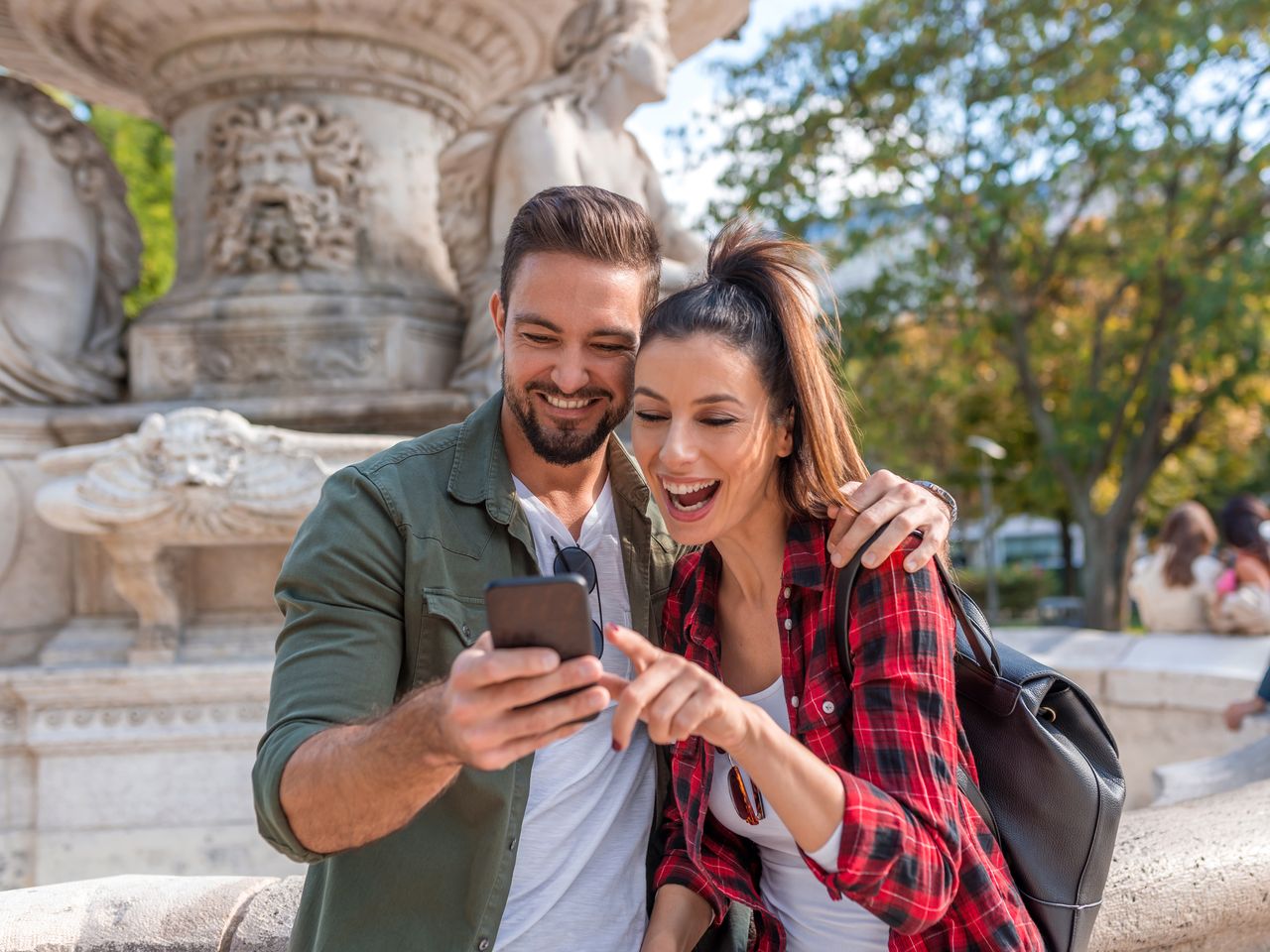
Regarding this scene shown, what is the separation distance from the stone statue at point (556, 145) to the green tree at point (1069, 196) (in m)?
8.59

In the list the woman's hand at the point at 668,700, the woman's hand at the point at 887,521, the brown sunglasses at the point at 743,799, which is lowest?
the brown sunglasses at the point at 743,799

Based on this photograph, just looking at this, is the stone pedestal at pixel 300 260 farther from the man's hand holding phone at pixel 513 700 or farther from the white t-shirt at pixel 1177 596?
the white t-shirt at pixel 1177 596

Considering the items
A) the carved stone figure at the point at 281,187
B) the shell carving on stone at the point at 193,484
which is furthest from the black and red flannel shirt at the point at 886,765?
the carved stone figure at the point at 281,187

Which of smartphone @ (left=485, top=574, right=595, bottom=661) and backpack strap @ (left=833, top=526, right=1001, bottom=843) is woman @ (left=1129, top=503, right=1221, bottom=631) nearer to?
backpack strap @ (left=833, top=526, right=1001, bottom=843)

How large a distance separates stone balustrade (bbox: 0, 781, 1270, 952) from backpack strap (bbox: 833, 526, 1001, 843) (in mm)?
625

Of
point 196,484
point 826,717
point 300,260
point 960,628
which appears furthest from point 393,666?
point 300,260

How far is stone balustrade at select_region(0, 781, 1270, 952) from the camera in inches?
87.6

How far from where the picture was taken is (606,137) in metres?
5.48

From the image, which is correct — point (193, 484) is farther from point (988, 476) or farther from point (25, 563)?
point (988, 476)

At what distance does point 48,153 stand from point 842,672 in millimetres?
4978

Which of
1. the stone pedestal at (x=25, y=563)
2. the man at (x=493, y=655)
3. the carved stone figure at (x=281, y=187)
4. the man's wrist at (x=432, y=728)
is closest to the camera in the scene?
the man's wrist at (x=432, y=728)

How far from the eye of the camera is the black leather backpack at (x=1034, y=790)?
1828 mm

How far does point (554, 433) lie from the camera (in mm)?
2283

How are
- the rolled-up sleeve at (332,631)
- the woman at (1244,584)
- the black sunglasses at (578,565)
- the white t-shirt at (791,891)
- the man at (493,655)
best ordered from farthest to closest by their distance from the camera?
the woman at (1244,584) → the black sunglasses at (578,565) → the white t-shirt at (791,891) → the rolled-up sleeve at (332,631) → the man at (493,655)
